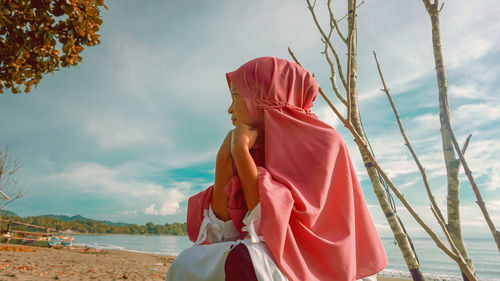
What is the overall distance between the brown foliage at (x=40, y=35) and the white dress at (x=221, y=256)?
302cm

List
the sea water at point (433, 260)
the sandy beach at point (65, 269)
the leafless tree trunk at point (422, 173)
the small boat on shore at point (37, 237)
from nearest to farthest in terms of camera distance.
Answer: the leafless tree trunk at point (422, 173) < the sandy beach at point (65, 269) < the sea water at point (433, 260) < the small boat on shore at point (37, 237)

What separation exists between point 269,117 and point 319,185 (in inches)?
15.3

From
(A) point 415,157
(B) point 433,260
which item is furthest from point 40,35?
(B) point 433,260

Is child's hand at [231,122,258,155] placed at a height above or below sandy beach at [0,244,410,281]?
above

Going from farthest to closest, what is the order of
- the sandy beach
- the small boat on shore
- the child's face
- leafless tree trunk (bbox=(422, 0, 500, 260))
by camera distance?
the small boat on shore < the sandy beach < the child's face < leafless tree trunk (bbox=(422, 0, 500, 260))

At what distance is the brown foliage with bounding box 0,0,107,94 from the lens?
298 centimetres

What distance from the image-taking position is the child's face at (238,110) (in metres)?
1.44

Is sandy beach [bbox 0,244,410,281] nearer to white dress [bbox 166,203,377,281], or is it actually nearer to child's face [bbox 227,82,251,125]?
white dress [bbox 166,203,377,281]

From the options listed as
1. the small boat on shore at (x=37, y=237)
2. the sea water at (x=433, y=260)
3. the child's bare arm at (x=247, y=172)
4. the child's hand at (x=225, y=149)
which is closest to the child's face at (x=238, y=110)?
the child's hand at (x=225, y=149)

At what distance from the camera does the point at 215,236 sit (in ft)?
4.42

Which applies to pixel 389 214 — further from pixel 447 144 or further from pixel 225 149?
pixel 225 149

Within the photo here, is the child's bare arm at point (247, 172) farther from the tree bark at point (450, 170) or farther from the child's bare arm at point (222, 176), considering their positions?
the tree bark at point (450, 170)

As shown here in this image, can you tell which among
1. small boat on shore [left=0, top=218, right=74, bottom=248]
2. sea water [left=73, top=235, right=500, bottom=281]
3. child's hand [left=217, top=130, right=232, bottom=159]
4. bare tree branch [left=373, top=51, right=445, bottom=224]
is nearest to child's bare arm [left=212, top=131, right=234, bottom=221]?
child's hand [left=217, top=130, right=232, bottom=159]

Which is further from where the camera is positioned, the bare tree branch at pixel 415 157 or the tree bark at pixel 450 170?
the tree bark at pixel 450 170
